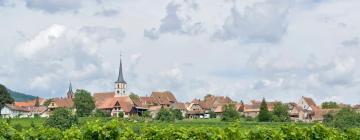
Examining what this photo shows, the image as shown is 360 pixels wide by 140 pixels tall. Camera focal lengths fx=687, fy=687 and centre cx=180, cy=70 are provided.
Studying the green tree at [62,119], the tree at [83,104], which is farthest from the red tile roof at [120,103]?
the green tree at [62,119]

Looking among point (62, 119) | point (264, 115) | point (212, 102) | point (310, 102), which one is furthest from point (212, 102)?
point (62, 119)

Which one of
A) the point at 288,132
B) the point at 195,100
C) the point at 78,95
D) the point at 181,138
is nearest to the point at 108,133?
the point at 181,138

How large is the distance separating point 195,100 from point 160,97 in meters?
8.24

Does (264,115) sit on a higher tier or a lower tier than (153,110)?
lower

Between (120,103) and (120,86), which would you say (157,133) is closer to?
(120,103)

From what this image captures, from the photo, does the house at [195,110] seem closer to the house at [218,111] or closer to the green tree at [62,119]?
the house at [218,111]

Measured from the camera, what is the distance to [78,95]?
127125 millimetres

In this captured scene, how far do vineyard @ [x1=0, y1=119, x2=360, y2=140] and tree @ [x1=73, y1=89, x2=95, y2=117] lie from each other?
99.4 m

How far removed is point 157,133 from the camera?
21.4m

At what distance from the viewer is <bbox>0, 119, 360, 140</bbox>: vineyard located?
18.9 meters

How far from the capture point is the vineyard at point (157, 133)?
1892 centimetres

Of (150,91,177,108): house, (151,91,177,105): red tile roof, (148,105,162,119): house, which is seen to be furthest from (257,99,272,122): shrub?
(151,91,177,105): red tile roof

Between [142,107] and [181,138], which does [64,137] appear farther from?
[142,107]

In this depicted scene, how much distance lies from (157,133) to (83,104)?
10299 centimetres
